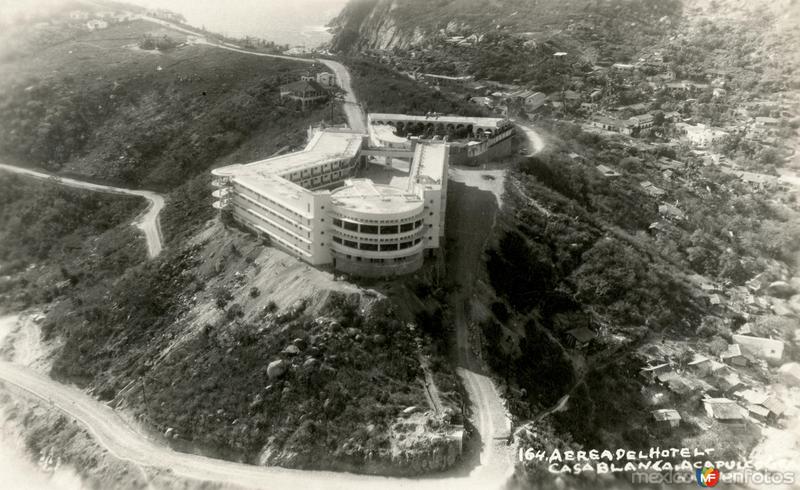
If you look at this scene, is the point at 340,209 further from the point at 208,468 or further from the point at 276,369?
the point at 208,468

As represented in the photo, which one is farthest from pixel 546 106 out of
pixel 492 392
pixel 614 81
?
pixel 492 392

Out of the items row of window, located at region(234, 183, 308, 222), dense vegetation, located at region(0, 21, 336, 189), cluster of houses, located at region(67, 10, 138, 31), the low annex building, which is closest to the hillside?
dense vegetation, located at region(0, 21, 336, 189)

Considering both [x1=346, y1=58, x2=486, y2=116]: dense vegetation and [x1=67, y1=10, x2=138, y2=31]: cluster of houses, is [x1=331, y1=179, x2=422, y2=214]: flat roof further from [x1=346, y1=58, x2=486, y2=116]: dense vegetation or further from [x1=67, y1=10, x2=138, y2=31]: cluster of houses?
[x1=67, y1=10, x2=138, y2=31]: cluster of houses

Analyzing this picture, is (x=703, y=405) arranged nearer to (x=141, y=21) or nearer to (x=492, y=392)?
(x=492, y=392)

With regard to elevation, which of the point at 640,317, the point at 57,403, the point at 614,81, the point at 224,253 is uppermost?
the point at 614,81

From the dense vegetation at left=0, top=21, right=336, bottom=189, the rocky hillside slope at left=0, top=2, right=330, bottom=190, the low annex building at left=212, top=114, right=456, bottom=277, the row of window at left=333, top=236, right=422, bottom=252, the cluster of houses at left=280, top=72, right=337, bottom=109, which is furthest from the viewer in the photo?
the cluster of houses at left=280, top=72, right=337, bottom=109
